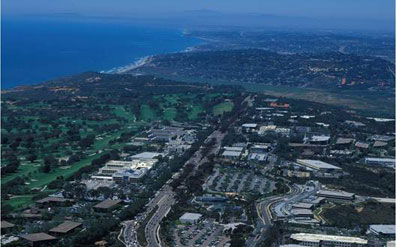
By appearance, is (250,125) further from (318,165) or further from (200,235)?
A: (200,235)

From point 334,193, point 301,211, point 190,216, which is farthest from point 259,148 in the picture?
point 190,216

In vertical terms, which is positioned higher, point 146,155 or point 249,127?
point 249,127

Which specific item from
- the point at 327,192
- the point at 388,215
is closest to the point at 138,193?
the point at 327,192

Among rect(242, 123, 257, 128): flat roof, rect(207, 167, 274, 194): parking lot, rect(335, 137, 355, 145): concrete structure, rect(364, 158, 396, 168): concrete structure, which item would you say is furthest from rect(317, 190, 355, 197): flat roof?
rect(242, 123, 257, 128): flat roof

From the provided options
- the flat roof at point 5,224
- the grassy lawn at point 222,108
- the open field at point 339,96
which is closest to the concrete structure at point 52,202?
the flat roof at point 5,224

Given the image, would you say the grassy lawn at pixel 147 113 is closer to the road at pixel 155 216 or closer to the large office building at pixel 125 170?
the road at pixel 155 216

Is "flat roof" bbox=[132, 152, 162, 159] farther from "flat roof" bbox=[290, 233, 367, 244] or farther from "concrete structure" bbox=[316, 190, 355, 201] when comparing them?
"flat roof" bbox=[290, 233, 367, 244]

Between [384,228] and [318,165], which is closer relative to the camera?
[384,228]
